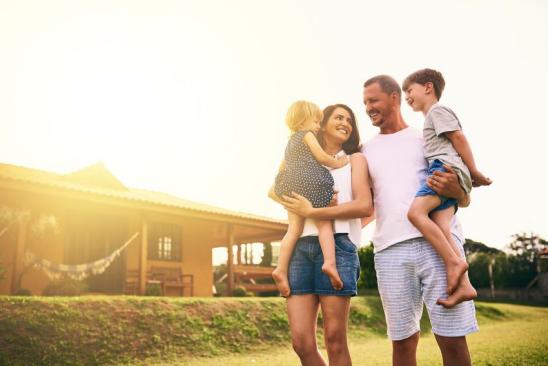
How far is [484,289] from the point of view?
26281mm

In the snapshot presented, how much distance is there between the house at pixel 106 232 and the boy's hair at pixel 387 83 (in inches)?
353

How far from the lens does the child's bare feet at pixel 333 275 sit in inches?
91.1

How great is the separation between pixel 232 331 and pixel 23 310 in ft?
11.5

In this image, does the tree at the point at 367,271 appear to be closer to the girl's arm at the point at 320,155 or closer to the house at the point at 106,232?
the house at the point at 106,232

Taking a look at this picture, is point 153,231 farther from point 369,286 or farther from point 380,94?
point 380,94

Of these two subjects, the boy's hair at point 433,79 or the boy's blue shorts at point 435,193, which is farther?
the boy's hair at point 433,79

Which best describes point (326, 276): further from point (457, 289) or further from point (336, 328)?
point (457, 289)

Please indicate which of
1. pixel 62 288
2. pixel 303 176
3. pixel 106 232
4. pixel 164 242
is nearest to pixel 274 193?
pixel 303 176

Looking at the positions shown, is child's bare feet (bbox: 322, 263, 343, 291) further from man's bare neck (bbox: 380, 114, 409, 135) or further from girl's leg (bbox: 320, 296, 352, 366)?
man's bare neck (bbox: 380, 114, 409, 135)

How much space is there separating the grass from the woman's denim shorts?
4103mm

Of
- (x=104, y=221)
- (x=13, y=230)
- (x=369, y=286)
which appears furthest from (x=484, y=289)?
(x=13, y=230)

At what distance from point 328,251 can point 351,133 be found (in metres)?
0.81

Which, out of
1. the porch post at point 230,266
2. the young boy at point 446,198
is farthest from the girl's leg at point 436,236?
the porch post at point 230,266

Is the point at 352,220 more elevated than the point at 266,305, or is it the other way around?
the point at 352,220
